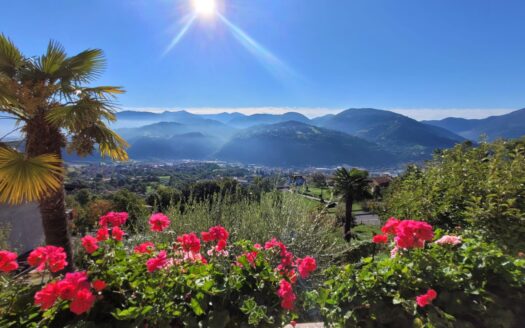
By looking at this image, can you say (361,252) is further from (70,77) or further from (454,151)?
(70,77)

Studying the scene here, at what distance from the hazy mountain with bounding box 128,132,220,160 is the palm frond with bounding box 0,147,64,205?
15655 centimetres

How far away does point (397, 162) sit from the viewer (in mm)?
142125

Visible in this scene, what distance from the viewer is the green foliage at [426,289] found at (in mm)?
1443

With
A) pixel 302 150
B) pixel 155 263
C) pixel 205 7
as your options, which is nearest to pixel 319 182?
pixel 205 7

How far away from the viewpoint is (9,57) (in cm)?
377

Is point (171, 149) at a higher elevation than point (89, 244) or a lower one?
lower

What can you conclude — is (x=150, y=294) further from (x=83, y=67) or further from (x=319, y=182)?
(x=319, y=182)

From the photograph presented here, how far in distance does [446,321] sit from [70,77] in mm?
5085

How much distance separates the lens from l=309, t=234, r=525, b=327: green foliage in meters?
1.44

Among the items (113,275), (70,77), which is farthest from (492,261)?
(70,77)

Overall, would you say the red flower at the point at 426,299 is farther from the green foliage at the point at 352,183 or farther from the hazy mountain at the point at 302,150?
the hazy mountain at the point at 302,150

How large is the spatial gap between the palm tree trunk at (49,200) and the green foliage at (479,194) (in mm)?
4767

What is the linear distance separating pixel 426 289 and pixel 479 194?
7.51ft

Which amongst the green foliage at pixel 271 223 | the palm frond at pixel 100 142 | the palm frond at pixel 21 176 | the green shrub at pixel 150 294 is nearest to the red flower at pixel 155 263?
the green shrub at pixel 150 294
